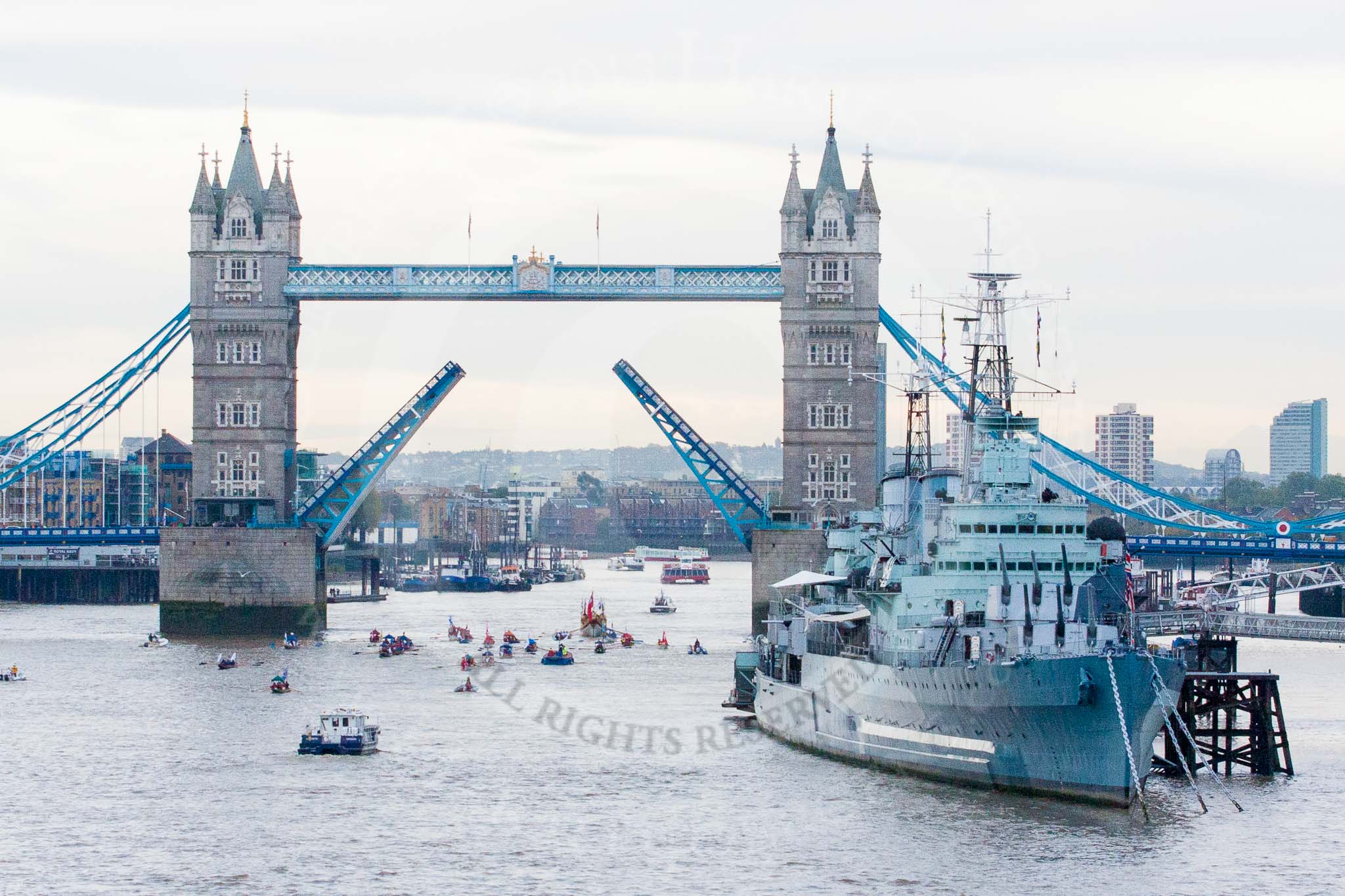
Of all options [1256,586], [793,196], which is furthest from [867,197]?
[1256,586]

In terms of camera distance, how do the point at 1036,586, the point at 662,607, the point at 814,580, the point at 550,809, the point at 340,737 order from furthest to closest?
the point at 662,607 → the point at 814,580 → the point at 340,737 → the point at 1036,586 → the point at 550,809

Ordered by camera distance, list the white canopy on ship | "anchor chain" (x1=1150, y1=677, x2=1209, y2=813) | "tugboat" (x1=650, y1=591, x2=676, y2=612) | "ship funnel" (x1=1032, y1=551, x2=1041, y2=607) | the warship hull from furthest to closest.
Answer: "tugboat" (x1=650, y1=591, x2=676, y2=612) < the white canopy on ship < "ship funnel" (x1=1032, y1=551, x2=1041, y2=607) < "anchor chain" (x1=1150, y1=677, x2=1209, y2=813) < the warship hull

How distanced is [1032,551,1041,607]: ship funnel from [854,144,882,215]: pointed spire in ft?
132

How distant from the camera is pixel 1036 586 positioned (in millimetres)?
45250

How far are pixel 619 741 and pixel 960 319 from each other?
13.6 metres

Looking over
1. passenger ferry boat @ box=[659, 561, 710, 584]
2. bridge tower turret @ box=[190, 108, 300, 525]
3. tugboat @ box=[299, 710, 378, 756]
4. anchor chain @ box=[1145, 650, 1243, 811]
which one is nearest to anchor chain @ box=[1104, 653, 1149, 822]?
anchor chain @ box=[1145, 650, 1243, 811]

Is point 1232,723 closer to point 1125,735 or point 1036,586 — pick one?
point 1036,586

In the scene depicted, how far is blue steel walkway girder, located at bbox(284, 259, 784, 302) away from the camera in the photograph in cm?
8369

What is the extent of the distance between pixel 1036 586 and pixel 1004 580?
2.20 ft

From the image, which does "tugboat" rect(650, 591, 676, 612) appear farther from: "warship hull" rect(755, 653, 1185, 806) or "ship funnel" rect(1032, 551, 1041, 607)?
"ship funnel" rect(1032, 551, 1041, 607)

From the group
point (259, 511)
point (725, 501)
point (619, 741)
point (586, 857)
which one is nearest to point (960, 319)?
point (619, 741)

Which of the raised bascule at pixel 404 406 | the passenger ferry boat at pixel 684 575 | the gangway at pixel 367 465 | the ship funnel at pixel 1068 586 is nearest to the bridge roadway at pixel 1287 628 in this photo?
the raised bascule at pixel 404 406

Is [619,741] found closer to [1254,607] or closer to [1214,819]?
[1214,819]

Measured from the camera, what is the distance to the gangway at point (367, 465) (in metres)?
Result: 84.4
